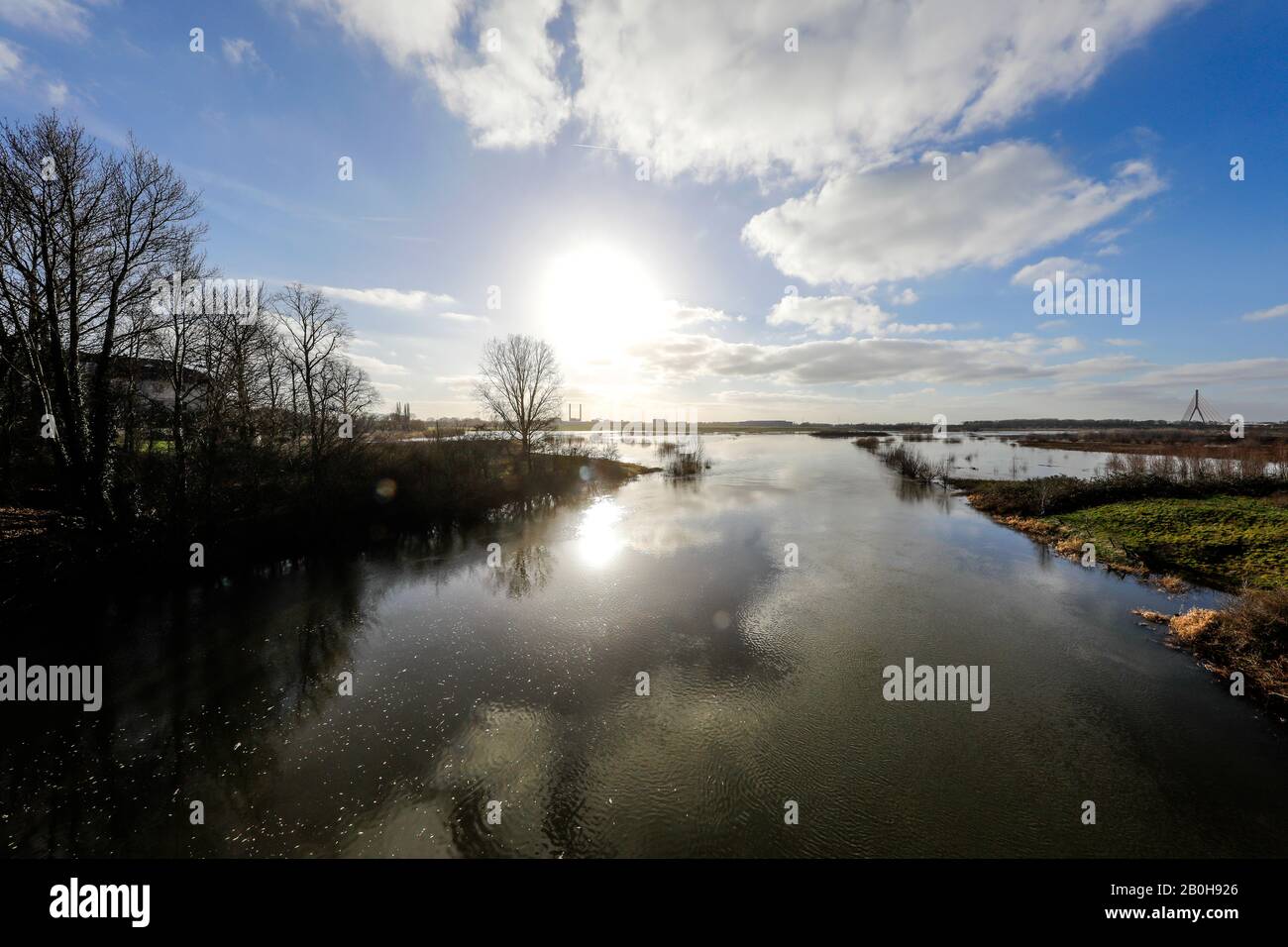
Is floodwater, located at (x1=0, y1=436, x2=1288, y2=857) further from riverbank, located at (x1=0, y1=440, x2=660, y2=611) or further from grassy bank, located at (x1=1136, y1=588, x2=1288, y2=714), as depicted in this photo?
riverbank, located at (x1=0, y1=440, x2=660, y2=611)

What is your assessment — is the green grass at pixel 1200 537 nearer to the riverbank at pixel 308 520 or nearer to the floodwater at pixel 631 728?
the floodwater at pixel 631 728

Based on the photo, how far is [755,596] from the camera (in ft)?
45.9

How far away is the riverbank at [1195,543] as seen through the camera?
961 cm

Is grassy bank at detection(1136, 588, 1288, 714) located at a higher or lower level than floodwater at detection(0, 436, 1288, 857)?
higher

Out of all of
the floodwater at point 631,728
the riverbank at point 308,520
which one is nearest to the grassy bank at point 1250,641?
the floodwater at point 631,728

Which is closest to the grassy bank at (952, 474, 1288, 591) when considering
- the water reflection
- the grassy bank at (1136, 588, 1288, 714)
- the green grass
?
the green grass

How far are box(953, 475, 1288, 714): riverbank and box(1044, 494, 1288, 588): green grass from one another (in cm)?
3

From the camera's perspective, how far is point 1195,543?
672 inches

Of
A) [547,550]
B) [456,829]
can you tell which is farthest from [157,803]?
[547,550]

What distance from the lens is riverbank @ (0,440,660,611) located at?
13102mm

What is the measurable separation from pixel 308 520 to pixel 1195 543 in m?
37.8

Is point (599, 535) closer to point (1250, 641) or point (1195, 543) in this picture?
point (1250, 641)

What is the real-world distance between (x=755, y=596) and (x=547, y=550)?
9782mm
